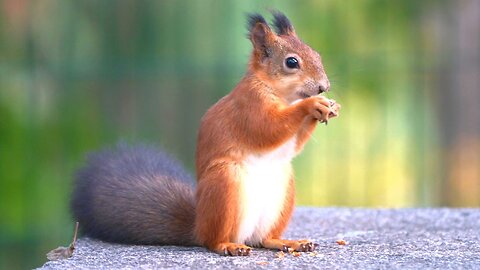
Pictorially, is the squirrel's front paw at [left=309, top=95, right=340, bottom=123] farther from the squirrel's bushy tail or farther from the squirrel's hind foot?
the squirrel's bushy tail

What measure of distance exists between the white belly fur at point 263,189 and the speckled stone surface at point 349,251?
0.31 ft

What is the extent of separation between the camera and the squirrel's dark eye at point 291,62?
12.8 ft

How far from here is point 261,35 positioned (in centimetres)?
403

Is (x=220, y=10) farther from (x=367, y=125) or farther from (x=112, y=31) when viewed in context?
(x=367, y=125)

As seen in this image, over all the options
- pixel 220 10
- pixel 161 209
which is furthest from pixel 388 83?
pixel 161 209

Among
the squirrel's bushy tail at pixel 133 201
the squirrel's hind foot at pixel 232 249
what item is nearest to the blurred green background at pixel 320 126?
the squirrel's bushy tail at pixel 133 201

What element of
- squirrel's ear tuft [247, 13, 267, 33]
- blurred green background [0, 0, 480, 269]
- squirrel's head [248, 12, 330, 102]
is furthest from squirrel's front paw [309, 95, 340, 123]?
blurred green background [0, 0, 480, 269]

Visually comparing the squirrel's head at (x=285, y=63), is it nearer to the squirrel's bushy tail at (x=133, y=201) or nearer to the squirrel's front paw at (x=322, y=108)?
the squirrel's front paw at (x=322, y=108)

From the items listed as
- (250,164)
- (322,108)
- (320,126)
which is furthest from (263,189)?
(320,126)

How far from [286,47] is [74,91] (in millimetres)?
3884

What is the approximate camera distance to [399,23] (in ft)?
25.6

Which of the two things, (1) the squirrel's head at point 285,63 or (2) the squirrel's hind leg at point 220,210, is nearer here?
(2) the squirrel's hind leg at point 220,210

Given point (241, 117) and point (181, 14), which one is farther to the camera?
point (181, 14)

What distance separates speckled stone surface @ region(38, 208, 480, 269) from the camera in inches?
142
